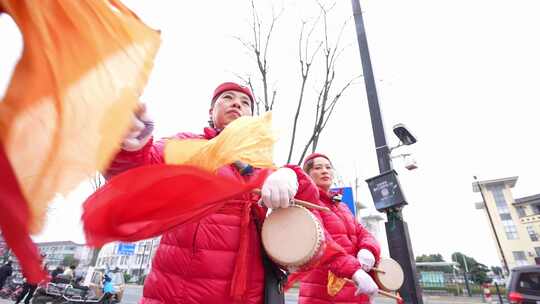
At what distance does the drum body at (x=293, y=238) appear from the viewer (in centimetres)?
137

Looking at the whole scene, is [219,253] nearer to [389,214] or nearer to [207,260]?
[207,260]

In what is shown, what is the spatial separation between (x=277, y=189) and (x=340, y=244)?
4.94 ft

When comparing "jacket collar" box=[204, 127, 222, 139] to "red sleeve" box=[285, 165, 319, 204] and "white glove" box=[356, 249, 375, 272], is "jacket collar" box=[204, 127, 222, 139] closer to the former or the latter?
"red sleeve" box=[285, 165, 319, 204]

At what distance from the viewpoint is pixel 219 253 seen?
135 centimetres

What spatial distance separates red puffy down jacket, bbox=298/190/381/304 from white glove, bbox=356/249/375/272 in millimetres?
81

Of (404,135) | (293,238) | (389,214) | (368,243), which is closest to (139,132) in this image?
(293,238)

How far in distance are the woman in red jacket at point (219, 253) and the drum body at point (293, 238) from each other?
11cm

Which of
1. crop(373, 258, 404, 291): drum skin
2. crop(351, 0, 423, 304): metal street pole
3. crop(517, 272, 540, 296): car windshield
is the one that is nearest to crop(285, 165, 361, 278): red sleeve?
crop(373, 258, 404, 291): drum skin

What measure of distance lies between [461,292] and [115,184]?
33.2 metres

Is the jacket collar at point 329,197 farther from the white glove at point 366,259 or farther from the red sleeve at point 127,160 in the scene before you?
the red sleeve at point 127,160

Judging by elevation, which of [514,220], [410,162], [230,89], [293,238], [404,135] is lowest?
[293,238]

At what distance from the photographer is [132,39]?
858mm

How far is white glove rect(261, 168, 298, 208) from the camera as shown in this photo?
4.20 feet

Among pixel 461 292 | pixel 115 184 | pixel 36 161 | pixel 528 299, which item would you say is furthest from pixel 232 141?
pixel 461 292
